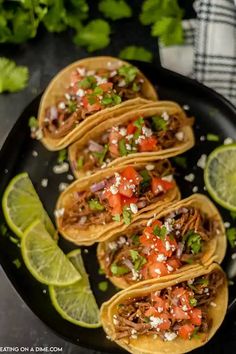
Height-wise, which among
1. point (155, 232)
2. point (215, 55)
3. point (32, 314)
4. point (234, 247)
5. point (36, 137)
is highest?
point (215, 55)

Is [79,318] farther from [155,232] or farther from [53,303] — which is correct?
[155,232]

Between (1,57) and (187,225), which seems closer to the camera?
(187,225)

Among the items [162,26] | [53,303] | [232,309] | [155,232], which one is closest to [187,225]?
[155,232]

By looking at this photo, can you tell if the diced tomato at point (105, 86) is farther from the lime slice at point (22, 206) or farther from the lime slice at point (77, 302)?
the lime slice at point (77, 302)

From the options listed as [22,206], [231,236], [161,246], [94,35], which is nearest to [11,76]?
[94,35]

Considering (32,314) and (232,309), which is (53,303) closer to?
(32,314)

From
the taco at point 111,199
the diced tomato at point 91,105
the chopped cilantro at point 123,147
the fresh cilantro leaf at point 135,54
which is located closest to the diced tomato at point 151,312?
the taco at point 111,199

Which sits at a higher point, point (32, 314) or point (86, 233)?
point (86, 233)
